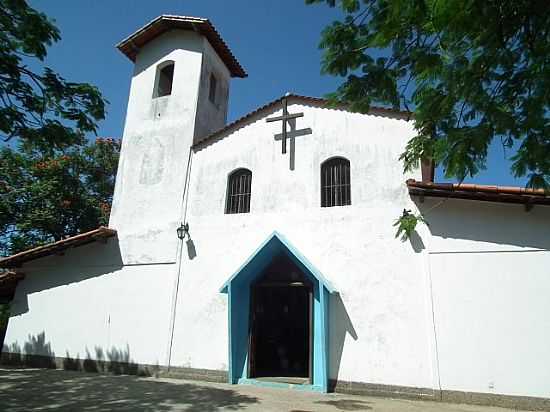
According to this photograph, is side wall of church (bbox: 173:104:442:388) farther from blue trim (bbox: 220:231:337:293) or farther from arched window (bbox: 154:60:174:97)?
arched window (bbox: 154:60:174:97)

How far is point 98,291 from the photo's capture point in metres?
10.7

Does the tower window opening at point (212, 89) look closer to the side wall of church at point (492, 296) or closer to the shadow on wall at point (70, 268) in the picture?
the shadow on wall at point (70, 268)

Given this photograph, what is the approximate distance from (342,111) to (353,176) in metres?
1.90

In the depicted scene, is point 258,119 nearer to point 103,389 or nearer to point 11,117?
point 11,117

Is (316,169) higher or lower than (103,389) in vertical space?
higher

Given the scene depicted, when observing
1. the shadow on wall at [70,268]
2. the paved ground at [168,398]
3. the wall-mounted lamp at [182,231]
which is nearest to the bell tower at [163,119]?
the wall-mounted lamp at [182,231]

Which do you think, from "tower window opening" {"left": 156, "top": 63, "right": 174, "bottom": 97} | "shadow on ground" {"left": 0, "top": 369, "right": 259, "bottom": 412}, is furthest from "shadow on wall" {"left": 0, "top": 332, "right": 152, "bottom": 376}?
"tower window opening" {"left": 156, "top": 63, "right": 174, "bottom": 97}

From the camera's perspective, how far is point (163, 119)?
480 inches

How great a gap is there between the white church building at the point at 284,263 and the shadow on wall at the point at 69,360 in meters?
0.07

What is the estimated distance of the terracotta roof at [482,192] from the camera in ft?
23.6

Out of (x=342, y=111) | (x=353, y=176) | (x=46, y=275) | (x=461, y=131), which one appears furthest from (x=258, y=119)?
(x=46, y=275)

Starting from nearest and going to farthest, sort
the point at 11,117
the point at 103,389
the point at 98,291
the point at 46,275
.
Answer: the point at 11,117, the point at 103,389, the point at 98,291, the point at 46,275

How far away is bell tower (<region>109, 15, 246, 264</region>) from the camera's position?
1095cm

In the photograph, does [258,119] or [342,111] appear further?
[258,119]
